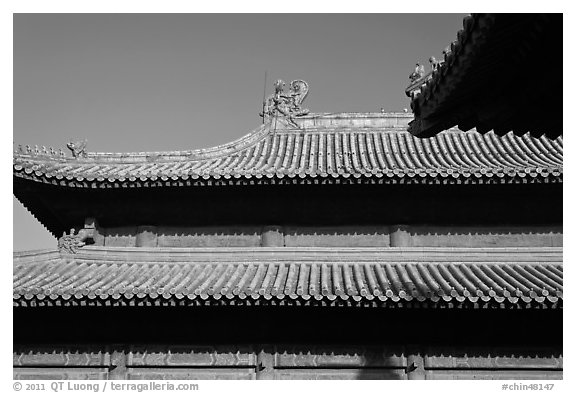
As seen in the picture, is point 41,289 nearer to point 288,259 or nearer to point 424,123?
point 288,259

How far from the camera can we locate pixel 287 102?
14.2 metres

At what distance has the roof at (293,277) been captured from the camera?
26.6 ft

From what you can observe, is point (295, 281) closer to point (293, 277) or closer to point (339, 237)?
point (293, 277)

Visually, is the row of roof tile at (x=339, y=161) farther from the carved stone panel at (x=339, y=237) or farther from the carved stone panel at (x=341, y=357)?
the carved stone panel at (x=341, y=357)

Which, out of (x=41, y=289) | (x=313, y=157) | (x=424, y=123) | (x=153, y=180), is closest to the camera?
(x=424, y=123)

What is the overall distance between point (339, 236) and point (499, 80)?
5.67 m

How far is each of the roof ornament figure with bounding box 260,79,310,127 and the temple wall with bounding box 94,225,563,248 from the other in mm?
4124

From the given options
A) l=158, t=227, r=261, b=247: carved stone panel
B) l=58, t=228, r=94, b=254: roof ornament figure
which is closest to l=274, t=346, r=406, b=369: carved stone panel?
l=158, t=227, r=261, b=247: carved stone panel

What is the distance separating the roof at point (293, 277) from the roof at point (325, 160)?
1.33 meters

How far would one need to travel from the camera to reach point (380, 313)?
30.2ft

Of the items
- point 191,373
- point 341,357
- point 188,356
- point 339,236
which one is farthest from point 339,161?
point 191,373

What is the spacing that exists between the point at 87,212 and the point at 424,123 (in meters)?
6.94

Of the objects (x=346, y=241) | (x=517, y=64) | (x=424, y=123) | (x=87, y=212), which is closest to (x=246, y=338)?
(x=346, y=241)
